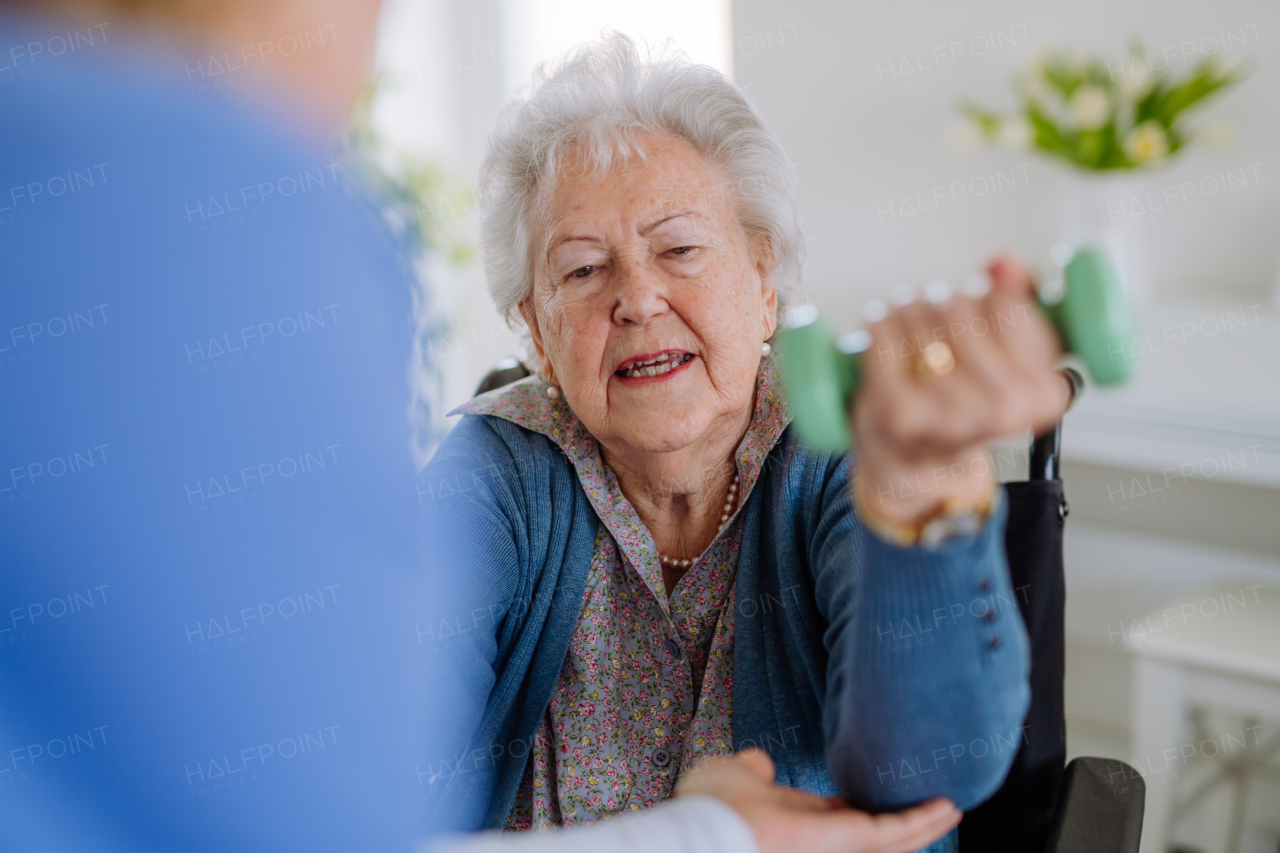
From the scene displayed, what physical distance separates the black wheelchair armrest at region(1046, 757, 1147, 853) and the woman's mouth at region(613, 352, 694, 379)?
586 millimetres

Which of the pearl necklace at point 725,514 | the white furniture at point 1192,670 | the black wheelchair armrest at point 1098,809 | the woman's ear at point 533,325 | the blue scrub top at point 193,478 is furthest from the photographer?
the white furniture at point 1192,670

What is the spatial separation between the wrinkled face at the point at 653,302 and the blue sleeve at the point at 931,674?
431 millimetres

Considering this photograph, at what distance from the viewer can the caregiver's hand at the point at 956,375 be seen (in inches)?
22.5

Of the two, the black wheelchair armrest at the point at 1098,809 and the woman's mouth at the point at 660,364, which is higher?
the woman's mouth at the point at 660,364

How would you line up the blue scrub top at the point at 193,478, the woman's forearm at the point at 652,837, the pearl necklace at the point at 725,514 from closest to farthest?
1. the blue scrub top at the point at 193,478
2. the woman's forearm at the point at 652,837
3. the pearl necklace at the point at 725,514

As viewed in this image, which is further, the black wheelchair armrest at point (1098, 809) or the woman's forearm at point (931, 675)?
the black wheelchair armrest at point (1098, 809)

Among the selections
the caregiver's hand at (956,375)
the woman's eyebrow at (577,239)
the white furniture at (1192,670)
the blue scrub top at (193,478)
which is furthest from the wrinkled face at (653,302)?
the white furniture at (1192,670)

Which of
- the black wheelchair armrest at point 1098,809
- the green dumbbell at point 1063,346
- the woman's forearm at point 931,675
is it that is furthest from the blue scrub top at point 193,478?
→ the black wheelchair armrest at point 1098,809

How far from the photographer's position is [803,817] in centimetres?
72

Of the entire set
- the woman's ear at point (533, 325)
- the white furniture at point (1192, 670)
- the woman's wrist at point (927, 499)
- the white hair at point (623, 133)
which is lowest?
the white furniture at point (1192, 670)

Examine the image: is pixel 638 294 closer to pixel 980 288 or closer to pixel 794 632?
pixel 794 632

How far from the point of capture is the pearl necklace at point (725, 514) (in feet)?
3.99

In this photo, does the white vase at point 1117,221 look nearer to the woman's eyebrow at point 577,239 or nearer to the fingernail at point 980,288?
the woman's eyebrow at point 577,239

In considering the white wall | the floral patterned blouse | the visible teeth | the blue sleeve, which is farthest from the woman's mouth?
the white wall
